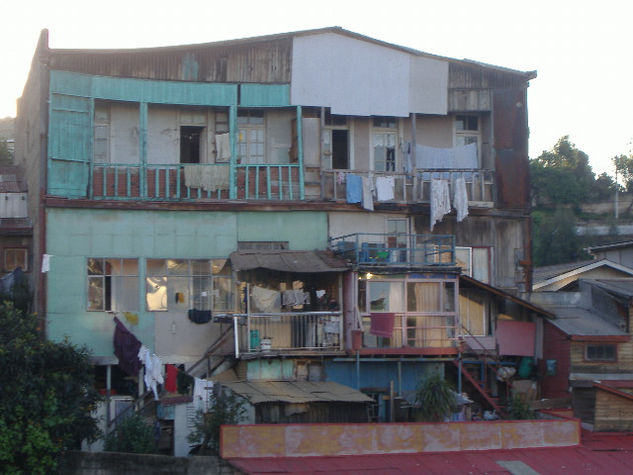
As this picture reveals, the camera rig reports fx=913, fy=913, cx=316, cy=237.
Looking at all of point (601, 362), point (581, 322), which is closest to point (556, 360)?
point (601, 362)

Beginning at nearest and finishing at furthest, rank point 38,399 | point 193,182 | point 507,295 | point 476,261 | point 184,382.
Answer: point 38,399
point 184,382
point 193,182
point 507,295
point 476,261

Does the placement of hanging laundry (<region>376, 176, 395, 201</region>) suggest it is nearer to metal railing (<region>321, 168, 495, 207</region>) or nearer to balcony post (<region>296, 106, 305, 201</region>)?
metal railing (<region>321, 168, 495, 207</region>)

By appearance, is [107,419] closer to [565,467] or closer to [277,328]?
[277,328]

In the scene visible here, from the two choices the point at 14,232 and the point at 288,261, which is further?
the point at 14,232

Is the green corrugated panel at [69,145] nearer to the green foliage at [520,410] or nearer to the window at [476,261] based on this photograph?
the window at [476,261]

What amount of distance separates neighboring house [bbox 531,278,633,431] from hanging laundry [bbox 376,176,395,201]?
18.7ft

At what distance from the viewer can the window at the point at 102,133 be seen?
2531cm

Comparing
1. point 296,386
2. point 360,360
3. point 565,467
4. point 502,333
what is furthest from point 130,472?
point 502,333

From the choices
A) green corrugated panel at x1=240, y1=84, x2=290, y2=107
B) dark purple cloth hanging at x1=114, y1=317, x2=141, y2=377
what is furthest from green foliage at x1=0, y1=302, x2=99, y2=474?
green corrugated panel at x1=240, y1=84, x2=290, y2=107

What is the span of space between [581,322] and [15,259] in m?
16.3

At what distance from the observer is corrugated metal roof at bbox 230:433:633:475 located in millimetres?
19281

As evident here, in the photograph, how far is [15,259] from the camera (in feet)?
86.7

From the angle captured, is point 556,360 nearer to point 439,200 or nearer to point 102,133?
point 439,200

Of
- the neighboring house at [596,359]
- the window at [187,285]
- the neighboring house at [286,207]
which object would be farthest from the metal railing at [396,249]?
the neighboring house at [596,359]
